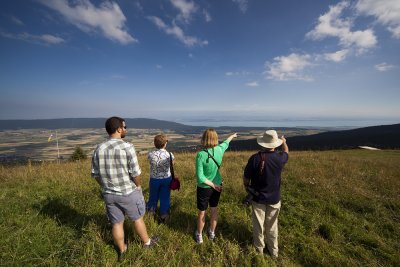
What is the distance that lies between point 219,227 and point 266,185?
1.84 metres

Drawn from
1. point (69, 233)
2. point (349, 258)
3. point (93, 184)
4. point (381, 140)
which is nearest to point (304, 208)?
point (349, 258)

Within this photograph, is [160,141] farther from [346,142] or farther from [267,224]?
[346,142]

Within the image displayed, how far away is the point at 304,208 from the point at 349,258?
203 cm

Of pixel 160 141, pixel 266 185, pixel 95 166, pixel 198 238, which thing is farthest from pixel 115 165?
pixel 266 185

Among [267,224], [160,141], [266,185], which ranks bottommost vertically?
[267,224]

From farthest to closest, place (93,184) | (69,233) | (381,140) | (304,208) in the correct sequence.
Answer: (381,140) < (93,184) < (304,208) < (69,233)

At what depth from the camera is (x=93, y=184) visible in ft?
25.0

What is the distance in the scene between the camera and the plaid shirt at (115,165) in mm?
3311

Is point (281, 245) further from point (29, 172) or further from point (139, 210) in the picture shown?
point (29, 172)

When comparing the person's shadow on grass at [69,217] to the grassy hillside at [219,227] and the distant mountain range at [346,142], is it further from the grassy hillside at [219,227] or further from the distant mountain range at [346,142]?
the distant mountain range at [346,142]

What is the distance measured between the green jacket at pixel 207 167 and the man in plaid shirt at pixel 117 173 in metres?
1.05

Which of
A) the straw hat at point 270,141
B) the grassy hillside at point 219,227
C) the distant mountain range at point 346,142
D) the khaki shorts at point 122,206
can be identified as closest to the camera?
the khaki shorts at point 122,206

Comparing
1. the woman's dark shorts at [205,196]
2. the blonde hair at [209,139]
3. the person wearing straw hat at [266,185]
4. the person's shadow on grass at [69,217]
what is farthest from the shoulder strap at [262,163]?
the person's shadow on grass at [69,217]

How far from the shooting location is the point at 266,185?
3.72 metres
